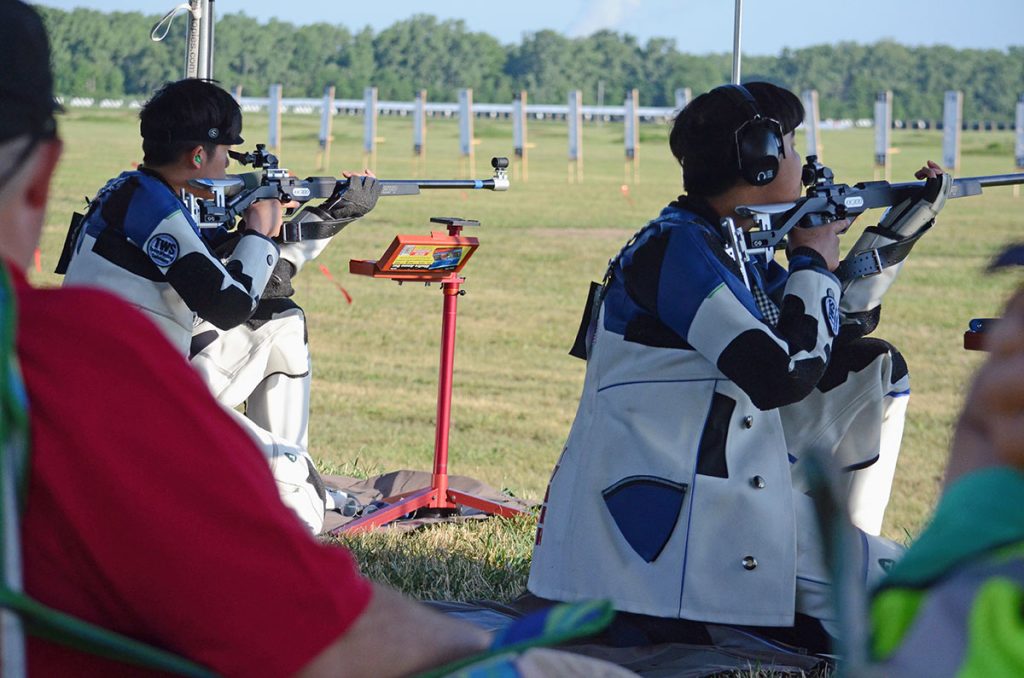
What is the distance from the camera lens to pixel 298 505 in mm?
4910

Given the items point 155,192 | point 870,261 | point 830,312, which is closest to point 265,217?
point 155,192

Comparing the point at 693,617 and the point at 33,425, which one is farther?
the point at 693,617

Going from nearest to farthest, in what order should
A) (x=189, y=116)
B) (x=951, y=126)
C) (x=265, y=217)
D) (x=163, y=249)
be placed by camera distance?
(x=163, y=249) < (x=189, y=116) < (x=265, y=217) < (x=951, y=126)

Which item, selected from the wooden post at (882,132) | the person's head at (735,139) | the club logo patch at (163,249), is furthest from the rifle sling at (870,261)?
the wooden post at (882,132)

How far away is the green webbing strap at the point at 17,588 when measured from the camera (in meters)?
1.04

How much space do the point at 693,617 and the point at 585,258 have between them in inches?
523

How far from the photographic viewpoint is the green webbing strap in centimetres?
104

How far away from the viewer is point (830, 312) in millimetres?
3281

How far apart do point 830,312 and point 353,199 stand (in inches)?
97.2

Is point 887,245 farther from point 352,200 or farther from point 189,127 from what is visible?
point 189,127

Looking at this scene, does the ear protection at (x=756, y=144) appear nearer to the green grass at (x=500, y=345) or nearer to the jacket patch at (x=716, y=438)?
the jacket patch at (x=716, y=438)

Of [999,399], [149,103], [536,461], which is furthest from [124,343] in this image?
[536,461]

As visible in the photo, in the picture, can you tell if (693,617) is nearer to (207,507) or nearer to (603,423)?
(603,423)

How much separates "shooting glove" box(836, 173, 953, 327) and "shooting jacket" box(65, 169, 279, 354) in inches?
78.1
